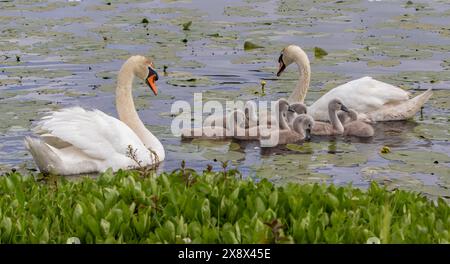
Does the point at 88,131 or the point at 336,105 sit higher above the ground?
the point at 88,131

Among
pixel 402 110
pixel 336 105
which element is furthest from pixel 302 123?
pixel 402 110

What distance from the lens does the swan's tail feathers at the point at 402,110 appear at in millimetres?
13750

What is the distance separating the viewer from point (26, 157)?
462 inches

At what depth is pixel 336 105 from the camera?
13328 millimetres

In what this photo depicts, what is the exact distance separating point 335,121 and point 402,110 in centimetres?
127

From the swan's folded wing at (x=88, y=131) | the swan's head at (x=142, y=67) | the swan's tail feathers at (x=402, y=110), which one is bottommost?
the swan's tail feathers at (x=402, y=110)

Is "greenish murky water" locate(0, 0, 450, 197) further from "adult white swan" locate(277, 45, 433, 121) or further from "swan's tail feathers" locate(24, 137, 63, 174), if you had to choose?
"swan's tail feathers" locate(24, 137, 63, 174)

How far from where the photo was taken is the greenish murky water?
1157 centimetres

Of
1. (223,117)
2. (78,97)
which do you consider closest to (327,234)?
(223,117)

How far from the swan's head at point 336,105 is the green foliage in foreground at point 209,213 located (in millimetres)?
6263

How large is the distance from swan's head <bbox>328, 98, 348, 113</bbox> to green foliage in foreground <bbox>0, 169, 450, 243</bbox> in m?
6.26

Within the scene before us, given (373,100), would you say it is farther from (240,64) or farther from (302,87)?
(240,64)

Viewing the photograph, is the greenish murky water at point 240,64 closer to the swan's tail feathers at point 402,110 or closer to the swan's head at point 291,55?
the swan's tail feathers at point 402,110

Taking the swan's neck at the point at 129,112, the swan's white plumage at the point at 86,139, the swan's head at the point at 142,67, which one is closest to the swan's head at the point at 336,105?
the swan's head at the point at 142,67
